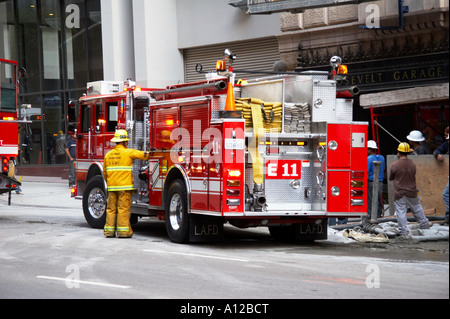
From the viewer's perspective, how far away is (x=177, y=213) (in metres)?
13.4

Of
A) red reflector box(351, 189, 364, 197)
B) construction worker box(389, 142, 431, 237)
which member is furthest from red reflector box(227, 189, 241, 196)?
construction worker box(389, 142, 431, 237)

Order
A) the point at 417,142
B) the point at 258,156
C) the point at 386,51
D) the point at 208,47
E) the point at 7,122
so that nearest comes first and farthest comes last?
1. the point at 258,156
2. the point at 417,142
3. the point at 7,122
4. the point at 386,51
5. the point at 208,47

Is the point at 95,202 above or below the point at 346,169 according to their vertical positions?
below

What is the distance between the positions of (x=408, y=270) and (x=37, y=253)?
540cm

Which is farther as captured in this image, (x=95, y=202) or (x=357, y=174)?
(x=95, y=202)

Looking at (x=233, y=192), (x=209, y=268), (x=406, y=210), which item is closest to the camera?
(x=209, y=268)

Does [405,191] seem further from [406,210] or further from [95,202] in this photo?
[95,202]

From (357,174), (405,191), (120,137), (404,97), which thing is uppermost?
(404,97)

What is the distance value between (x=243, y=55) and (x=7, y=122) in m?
9.22

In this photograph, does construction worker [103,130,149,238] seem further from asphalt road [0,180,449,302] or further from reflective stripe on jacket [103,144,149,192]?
asphalt road [0,180,449,302]

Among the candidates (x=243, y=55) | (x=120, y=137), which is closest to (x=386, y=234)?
(x=120, y=137)

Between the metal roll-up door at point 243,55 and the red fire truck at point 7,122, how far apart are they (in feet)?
25.9

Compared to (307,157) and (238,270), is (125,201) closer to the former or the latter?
(307,157)
